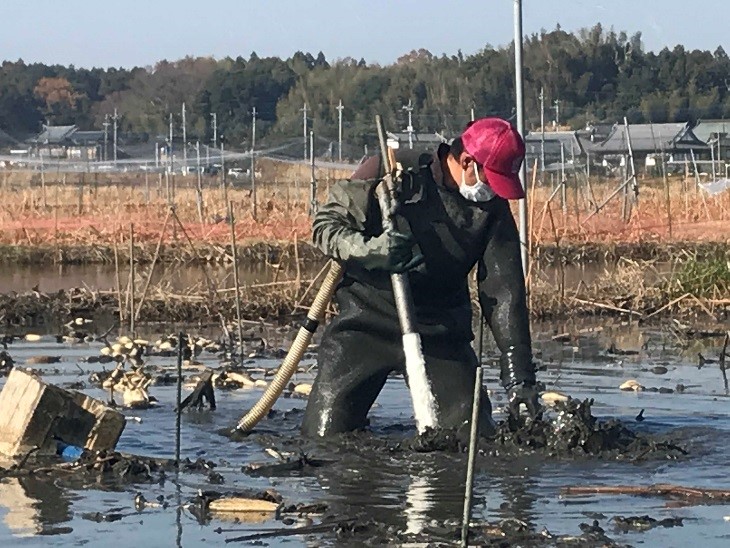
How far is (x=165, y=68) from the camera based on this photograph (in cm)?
10438

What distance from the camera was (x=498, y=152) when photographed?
7930mm

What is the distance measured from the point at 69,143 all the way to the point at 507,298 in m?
68.3

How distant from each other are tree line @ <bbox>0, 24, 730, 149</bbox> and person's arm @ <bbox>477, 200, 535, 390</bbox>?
147 ft

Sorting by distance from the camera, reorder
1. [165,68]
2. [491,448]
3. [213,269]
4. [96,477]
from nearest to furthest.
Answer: [96,477]
[491,448]
[213,269]
[165,68]

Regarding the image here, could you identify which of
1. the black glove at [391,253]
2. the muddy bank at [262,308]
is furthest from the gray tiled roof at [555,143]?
the black glove at [391,253]

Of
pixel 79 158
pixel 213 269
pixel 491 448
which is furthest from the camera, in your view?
pixel 79 158

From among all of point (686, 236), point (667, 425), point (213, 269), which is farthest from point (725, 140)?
point (667, 425)

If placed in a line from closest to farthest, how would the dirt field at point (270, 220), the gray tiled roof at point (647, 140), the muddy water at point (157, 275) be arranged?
the muddy water at point (157, 275)
the dirt field at point (270, 220)
the gray tiled roof at point (647, 140)

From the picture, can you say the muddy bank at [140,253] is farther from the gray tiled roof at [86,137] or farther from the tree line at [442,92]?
the gray tiled roof at [86,137]

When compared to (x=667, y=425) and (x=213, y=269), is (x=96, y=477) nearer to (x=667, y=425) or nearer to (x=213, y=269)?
(x=667, y=425)

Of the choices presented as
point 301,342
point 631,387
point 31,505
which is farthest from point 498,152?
point 631,387

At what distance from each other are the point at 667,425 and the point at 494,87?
54541 millimetres

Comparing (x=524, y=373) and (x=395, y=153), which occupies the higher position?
(x=395, y=153)

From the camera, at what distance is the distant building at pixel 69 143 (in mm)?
69312
